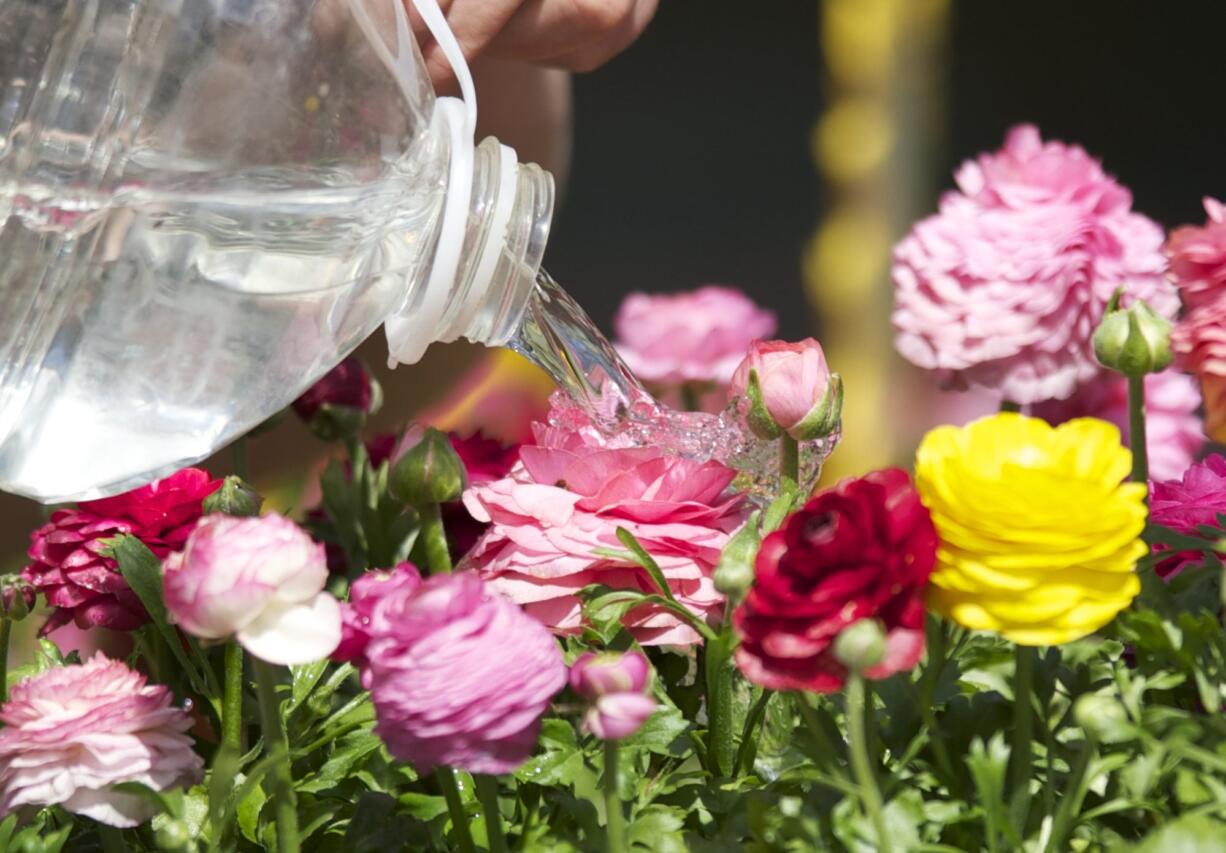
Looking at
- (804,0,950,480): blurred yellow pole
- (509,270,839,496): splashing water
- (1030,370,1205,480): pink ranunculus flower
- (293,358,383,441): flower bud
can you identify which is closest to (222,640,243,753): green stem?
(509,270,839,496): splashing water

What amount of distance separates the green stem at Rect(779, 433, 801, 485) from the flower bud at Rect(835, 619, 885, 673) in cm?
17

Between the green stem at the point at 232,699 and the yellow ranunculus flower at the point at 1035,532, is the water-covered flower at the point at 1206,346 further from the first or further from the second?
the green stem at the point at 232,699

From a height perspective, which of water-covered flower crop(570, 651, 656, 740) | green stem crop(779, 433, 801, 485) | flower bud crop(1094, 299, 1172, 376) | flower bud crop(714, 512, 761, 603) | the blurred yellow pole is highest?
flower bud crop(1094, 299, 1172, 376)

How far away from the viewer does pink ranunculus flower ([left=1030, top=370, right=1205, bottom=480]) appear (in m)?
0.69

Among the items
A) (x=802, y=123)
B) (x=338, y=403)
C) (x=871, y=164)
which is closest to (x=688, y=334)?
(x=338, y=403)

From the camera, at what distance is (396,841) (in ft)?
1.31

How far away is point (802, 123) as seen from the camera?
1.79 metres

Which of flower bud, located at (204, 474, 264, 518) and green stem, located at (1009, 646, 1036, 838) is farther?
flower bud, located at (204, 474, 264, 518)

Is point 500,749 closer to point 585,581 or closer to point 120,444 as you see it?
point 585,581

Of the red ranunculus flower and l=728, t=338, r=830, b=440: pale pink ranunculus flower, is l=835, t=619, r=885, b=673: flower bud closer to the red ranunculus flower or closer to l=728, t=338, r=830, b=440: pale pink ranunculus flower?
the red ranunculus flower

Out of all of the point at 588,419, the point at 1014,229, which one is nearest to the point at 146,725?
the point at 588,419

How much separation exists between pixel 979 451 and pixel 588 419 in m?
0.22

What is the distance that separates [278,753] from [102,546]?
16 centimetres

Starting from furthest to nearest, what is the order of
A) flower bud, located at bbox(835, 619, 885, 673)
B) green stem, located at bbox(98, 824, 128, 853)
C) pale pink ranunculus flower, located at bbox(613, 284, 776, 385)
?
pale pink ranunculus flower, located at bbox(613, 284, 776, 385)
green stem, located at bbox(98, 824, 128, 853)
flower bud, located at bbox(835, 619, 885, 673)
